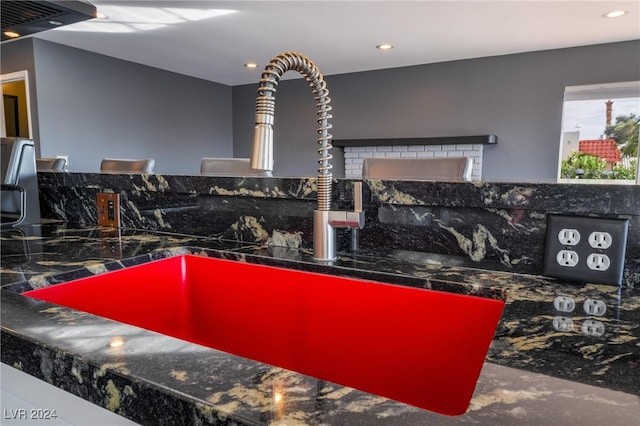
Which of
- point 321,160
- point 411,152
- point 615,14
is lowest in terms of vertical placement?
point 321,160

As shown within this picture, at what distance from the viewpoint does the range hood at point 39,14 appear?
1.70 m

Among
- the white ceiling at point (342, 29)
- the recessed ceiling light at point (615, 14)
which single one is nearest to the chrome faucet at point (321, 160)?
the white ceiling at point (342, 29)

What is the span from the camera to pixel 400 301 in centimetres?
69

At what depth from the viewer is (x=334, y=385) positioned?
34 cm

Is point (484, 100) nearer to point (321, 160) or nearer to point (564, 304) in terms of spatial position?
point (321, 160)

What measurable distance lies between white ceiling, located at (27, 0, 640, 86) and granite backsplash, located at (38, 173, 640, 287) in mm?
2254

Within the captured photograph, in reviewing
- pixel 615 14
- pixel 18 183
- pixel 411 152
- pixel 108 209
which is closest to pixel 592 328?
pixel 108 209

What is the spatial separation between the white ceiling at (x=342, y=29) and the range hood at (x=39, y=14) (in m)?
1.04

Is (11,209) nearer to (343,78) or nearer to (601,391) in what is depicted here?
(601,391)

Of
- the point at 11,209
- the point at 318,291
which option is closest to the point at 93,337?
the point at 318,291

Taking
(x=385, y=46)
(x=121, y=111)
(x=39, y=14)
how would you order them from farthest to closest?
(x=121, y=111) < (x=385, y=46) < (x=39, y=14)

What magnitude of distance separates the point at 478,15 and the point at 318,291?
306cm

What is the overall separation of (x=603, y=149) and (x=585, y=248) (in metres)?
4.12

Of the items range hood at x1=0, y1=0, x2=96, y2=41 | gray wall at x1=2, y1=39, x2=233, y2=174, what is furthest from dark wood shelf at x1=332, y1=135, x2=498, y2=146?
range hood at x1=0, y1=0, x2=96, y2=41
